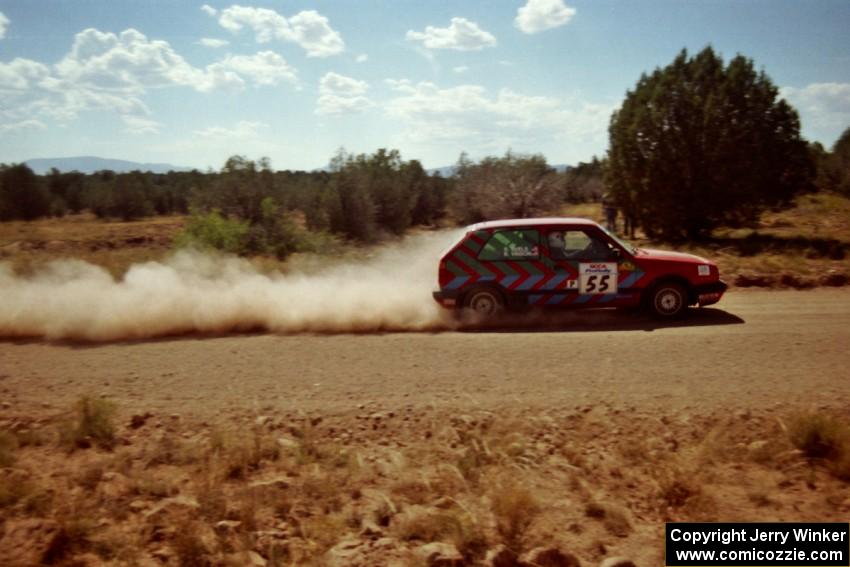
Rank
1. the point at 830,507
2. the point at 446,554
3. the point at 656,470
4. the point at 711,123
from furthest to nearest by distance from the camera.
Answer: the point at 711,123 → the point at 656,470 → the point at 830,507 → the point at 446,554

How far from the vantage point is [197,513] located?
4660 millimetres

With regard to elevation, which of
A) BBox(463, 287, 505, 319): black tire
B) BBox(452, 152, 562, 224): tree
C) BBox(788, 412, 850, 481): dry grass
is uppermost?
BBox(452, 152, 562, 224): tree

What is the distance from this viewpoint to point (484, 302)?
9.77m

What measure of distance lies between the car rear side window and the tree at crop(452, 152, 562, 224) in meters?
18.0

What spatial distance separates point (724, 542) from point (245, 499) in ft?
12.2

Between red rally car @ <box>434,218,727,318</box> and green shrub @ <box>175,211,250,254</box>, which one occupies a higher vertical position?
green shrub @ <box>175,211,250,254</box>

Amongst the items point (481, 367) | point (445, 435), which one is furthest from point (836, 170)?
point (445, 435)

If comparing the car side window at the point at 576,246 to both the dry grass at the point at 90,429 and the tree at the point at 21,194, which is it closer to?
the dry grass at the point at 90,429

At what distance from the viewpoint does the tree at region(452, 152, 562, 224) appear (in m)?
28.0

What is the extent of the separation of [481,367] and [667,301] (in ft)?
12.9

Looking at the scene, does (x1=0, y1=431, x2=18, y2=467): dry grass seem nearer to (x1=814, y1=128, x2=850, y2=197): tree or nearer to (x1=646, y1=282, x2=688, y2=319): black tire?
(x1=646, y1=282, x2=688, y2=319): black tire

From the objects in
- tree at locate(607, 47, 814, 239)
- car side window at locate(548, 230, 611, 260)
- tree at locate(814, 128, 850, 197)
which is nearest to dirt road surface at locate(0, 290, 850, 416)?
car side window at locate(548, 230, 611, 260)

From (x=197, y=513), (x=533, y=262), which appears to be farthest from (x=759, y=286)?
(x=197, y=513)

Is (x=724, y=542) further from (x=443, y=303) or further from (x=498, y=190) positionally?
(x=498, y=190)
